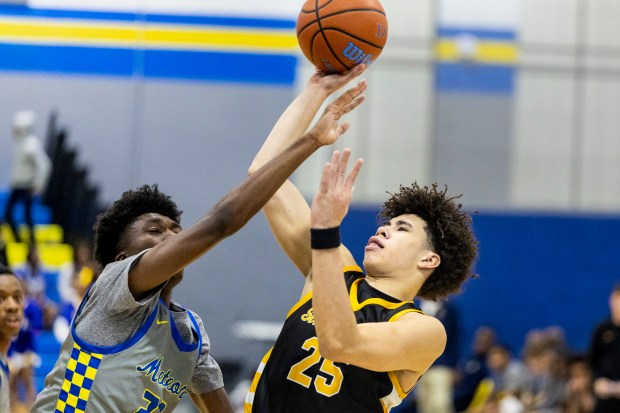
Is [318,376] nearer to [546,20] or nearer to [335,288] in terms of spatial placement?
[335,288]

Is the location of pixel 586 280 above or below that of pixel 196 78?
below

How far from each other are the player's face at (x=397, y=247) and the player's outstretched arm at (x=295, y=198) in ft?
0.97

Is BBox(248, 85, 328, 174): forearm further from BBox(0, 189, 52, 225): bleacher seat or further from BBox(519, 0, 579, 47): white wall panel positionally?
BBox(519, 0, 579, 47): white wall panel

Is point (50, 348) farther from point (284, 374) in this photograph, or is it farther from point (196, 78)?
point (284, 374)

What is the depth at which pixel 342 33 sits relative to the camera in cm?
393

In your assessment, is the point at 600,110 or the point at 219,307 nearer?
the point at 219,307

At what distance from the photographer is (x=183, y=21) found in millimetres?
A: 13188

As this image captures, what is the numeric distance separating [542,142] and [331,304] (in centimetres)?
1087

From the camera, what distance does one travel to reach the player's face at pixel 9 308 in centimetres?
473

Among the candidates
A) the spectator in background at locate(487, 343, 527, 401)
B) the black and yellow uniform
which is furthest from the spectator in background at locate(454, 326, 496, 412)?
the black and yellow uniform

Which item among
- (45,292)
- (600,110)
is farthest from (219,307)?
(600,110)

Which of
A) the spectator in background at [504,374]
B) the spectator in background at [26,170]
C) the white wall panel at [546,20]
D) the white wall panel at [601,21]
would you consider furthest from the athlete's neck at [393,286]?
the white wall panel at [601,21]

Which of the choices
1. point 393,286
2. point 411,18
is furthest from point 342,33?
point 411,18

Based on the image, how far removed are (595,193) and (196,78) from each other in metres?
5.45
